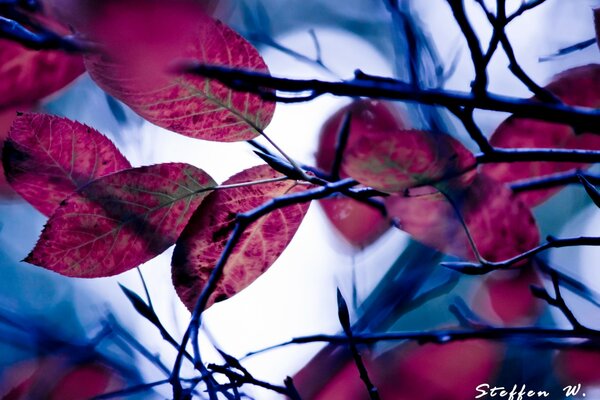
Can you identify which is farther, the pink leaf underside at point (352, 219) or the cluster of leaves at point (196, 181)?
the pink leaf underside at point (352, 219)

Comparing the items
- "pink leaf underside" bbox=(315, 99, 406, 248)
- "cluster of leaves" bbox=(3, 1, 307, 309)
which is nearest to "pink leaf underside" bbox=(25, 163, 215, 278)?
"cluster of leaves" bbox=(3, 1, 307, 309)

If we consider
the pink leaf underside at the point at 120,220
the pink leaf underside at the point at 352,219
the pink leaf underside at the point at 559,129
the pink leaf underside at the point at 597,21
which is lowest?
the pink leaf underside at the point at 352,219

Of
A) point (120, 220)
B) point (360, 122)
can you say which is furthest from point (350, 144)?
point (120, 220)

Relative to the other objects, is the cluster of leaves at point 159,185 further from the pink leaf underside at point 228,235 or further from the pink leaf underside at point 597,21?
the pink leaf underside at point 597,21

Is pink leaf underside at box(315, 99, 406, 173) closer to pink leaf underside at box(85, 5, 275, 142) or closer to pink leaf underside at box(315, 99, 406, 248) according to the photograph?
pink leaf underside at box(315, 99, 406, 248)

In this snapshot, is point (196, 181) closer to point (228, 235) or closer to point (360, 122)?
point (228, 235)

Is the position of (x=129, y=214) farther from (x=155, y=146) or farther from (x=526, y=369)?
(x=526, y=369)

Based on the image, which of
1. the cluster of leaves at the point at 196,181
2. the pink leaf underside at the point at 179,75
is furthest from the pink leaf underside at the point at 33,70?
the pink leaf underside at the point at 179,75

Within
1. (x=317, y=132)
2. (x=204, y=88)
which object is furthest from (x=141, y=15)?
(x=317, y=132)
